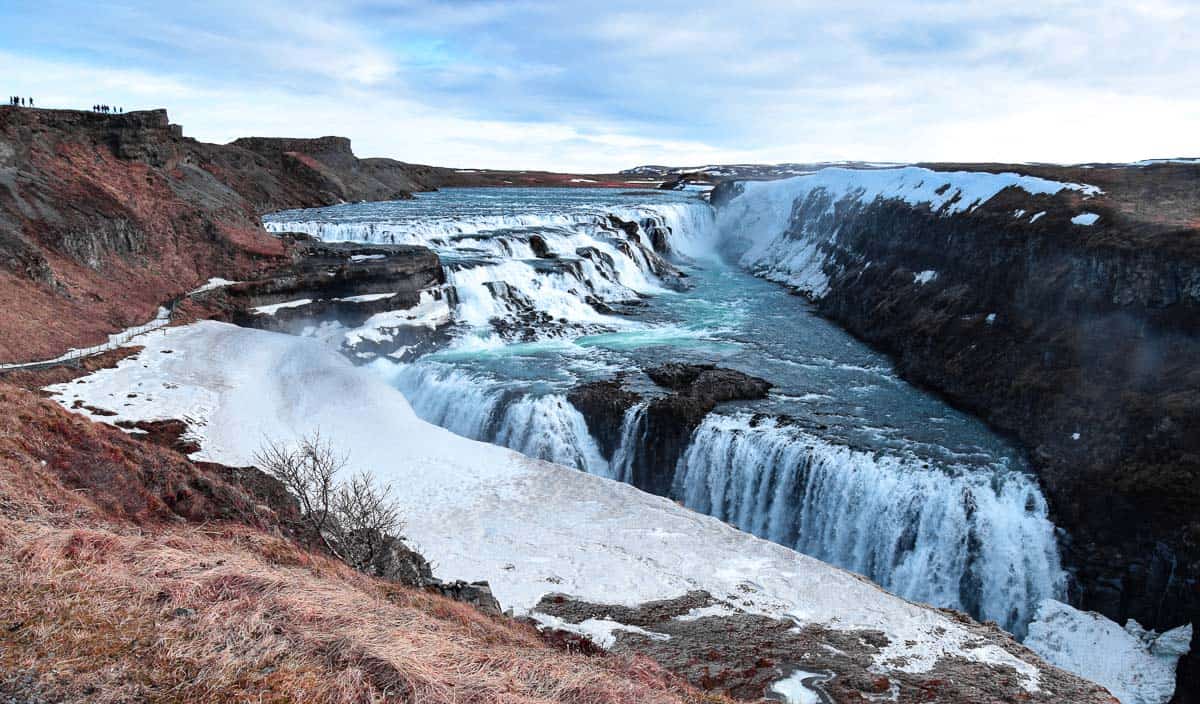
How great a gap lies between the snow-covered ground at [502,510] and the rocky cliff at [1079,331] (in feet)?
21.8

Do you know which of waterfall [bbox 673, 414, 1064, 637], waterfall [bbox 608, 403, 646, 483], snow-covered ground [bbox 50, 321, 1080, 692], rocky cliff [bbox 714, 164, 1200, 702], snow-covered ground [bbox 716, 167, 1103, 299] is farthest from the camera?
snow-covered ground [bbox 716, 167, 1103, 299]

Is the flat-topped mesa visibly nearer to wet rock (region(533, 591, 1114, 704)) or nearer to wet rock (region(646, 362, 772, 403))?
wet rock (region(646, 362, 772, 403))

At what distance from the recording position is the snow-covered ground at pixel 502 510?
14.8 metres

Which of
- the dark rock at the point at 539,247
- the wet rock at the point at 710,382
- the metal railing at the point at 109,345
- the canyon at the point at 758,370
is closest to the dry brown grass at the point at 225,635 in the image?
the canyon at the point at 758,370

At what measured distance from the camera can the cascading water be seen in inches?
746

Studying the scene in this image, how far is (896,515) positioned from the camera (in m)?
19.6

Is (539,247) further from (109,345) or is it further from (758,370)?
(109,345)

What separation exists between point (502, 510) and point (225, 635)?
13.1 m

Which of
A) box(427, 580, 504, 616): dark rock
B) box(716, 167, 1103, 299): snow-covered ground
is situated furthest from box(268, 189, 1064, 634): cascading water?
box(427, 580, 504, 616): dark rock

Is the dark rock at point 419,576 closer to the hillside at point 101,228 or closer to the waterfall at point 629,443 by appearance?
the waterfall at point 629,443

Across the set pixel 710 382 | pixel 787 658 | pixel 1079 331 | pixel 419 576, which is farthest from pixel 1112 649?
pixel 419 576

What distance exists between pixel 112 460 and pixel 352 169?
8405cm

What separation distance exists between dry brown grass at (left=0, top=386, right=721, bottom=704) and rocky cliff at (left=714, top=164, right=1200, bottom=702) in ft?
46.9

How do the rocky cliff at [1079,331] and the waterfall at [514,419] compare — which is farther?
the waterfall at [514,419]
